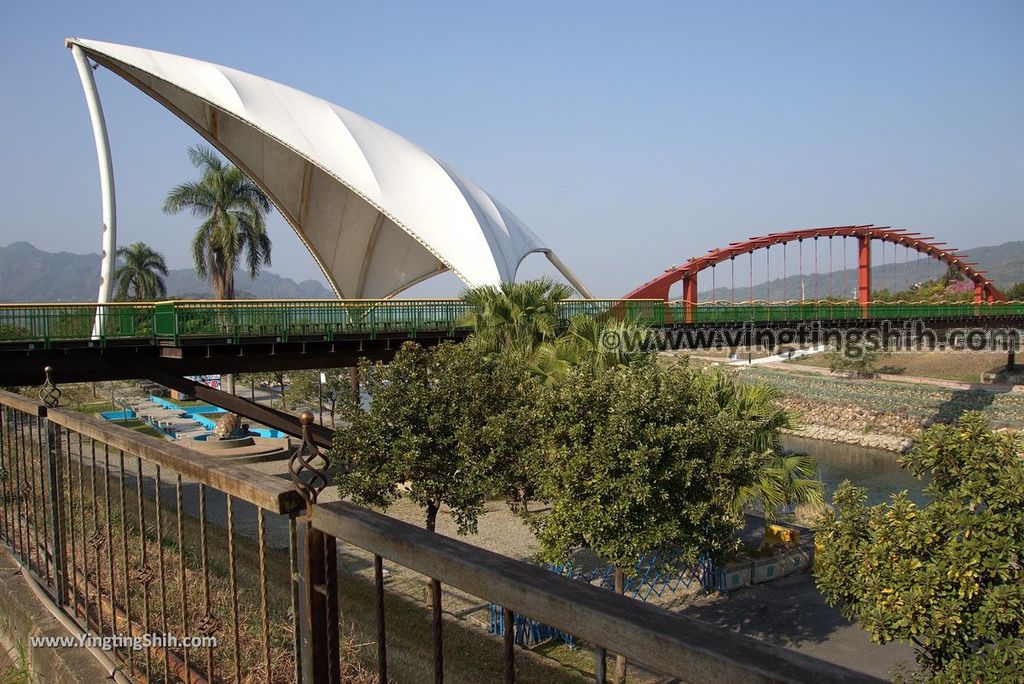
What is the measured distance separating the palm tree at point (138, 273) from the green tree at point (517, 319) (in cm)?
4811

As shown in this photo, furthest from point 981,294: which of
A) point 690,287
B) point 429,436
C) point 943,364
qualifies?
point 429,436

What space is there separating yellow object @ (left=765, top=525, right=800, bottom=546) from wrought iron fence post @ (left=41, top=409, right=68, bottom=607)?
1901 cm

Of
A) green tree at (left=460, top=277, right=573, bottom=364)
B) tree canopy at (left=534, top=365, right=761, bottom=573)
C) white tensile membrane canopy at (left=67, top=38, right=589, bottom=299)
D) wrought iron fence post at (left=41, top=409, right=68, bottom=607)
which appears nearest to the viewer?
wrought iron fence post at (left=41, top=409, right=68, bottom=607)

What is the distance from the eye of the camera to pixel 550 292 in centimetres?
1883

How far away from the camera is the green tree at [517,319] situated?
58.3 feet

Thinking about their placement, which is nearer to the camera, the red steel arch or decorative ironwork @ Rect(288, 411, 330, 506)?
decorative ironwork @ Rect(288, 411, 330, 506)

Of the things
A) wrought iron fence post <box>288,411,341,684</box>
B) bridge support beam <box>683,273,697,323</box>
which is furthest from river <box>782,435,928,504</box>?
wrought iron fence post <box>288,411,341,684</box>

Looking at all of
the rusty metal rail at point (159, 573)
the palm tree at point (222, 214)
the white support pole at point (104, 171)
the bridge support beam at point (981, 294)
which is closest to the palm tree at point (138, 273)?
the palm tree at point (222, 214)

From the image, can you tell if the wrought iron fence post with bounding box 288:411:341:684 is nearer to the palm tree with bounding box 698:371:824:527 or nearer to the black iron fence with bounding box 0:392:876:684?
the black iron fence with bounding box 0:392:876:684

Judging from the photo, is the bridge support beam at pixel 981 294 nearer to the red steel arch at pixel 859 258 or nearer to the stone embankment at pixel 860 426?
the red steel arch at pixel 859 258

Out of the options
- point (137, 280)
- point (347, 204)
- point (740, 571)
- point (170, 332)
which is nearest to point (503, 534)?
point (740, 571)

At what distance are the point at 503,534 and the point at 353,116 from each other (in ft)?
68.1

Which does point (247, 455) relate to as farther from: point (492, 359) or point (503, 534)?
point (492, 359)

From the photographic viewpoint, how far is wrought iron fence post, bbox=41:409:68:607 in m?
4.36
